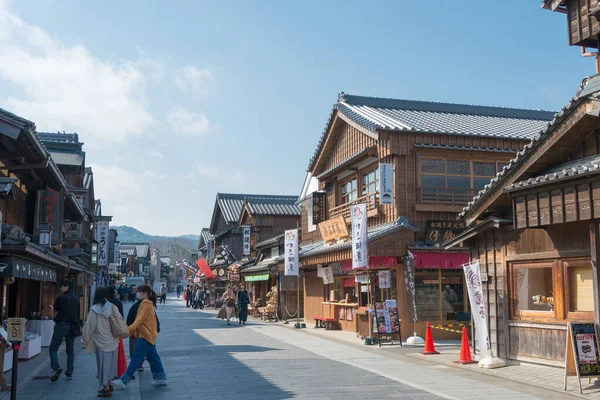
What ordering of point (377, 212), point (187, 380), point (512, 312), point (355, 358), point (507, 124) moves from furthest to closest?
1. point (507, 124)
2. point (377, 212)
3. point (355, 358)
4. point (512, 312)
5. point (187, 380)

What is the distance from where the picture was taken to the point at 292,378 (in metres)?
11.7

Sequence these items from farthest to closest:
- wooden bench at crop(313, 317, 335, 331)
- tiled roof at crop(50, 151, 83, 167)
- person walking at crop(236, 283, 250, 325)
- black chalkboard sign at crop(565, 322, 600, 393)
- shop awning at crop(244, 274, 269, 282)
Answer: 1. shop awning at crop(244, 274, 269, 282)
2. person walking at crop(236, 283, 250, 325)
3. tiled roof at crop(50, 151, 83, 167)
4. wooden bench at crop(313, 317, 335, 331)
5. black chalkboard sign at crop(565, 322, 600, 393)

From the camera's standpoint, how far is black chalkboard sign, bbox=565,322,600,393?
9.84 metres

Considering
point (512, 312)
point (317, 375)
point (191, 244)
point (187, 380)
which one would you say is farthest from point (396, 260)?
point (191, 244)

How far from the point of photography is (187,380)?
11641 millimetres

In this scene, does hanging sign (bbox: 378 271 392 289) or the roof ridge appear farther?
the roof ridge

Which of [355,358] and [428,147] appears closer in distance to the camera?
[355,358]

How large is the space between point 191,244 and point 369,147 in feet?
541

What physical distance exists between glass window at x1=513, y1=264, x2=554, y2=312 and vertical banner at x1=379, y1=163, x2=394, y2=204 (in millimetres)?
6763

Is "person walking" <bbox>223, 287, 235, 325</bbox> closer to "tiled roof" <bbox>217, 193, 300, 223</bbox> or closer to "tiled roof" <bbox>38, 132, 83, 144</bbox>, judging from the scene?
"tiled roof" <bbox>38, 132, 83, 144</bbox>

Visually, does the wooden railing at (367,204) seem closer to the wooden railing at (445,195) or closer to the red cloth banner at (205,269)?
the wooden railing at (445,195)

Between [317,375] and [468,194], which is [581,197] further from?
[468,194]

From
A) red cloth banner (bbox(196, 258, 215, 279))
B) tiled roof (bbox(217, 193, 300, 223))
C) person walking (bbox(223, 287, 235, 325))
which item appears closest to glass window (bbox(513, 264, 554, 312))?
person walking (bbox(223, 287, 235, 325))

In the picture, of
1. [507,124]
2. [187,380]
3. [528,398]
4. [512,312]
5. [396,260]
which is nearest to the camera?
[528,398]
